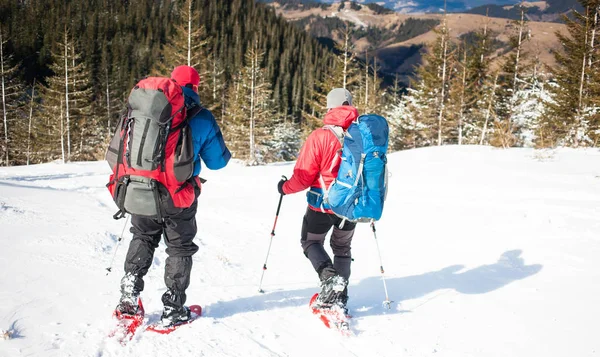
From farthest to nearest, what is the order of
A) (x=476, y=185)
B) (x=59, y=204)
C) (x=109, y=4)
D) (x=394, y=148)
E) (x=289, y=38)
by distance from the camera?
1. (x=289, y=38)
2. (x=109, y=4)
3. (x=394, y=148)
4. (x=476, y=185)
5. (x=59, y=204)

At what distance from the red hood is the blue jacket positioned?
92cm

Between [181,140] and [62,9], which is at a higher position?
[62,9]

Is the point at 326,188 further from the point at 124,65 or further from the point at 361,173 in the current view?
the point at 124,65

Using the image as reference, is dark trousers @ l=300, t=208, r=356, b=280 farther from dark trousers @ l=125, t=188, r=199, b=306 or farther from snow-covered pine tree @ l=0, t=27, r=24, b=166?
snow-covered pine tree @ l=0, t=27, r=24, b=166

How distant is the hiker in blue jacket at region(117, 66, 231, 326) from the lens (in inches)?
105

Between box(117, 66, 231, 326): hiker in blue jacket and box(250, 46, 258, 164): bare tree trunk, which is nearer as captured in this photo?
box(117, 66, 231, 326): hiker in blue jacket

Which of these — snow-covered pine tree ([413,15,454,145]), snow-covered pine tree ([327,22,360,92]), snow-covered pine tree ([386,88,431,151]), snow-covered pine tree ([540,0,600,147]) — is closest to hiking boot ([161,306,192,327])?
snow-covered pine tree ([540,0,600,147])

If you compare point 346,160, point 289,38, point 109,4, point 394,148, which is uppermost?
point 109,4

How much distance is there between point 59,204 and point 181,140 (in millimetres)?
4376

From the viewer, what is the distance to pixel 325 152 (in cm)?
297

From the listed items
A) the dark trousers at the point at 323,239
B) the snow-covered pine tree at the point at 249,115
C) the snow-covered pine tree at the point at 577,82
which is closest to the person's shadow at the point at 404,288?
the dark trousers at the point at 323,239

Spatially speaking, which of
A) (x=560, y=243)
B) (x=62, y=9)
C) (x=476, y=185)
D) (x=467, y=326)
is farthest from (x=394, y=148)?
(x=62, y=9)

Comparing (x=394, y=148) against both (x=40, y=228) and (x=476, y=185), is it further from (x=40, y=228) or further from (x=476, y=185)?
(x=40, y=228)

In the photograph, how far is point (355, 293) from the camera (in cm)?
393
